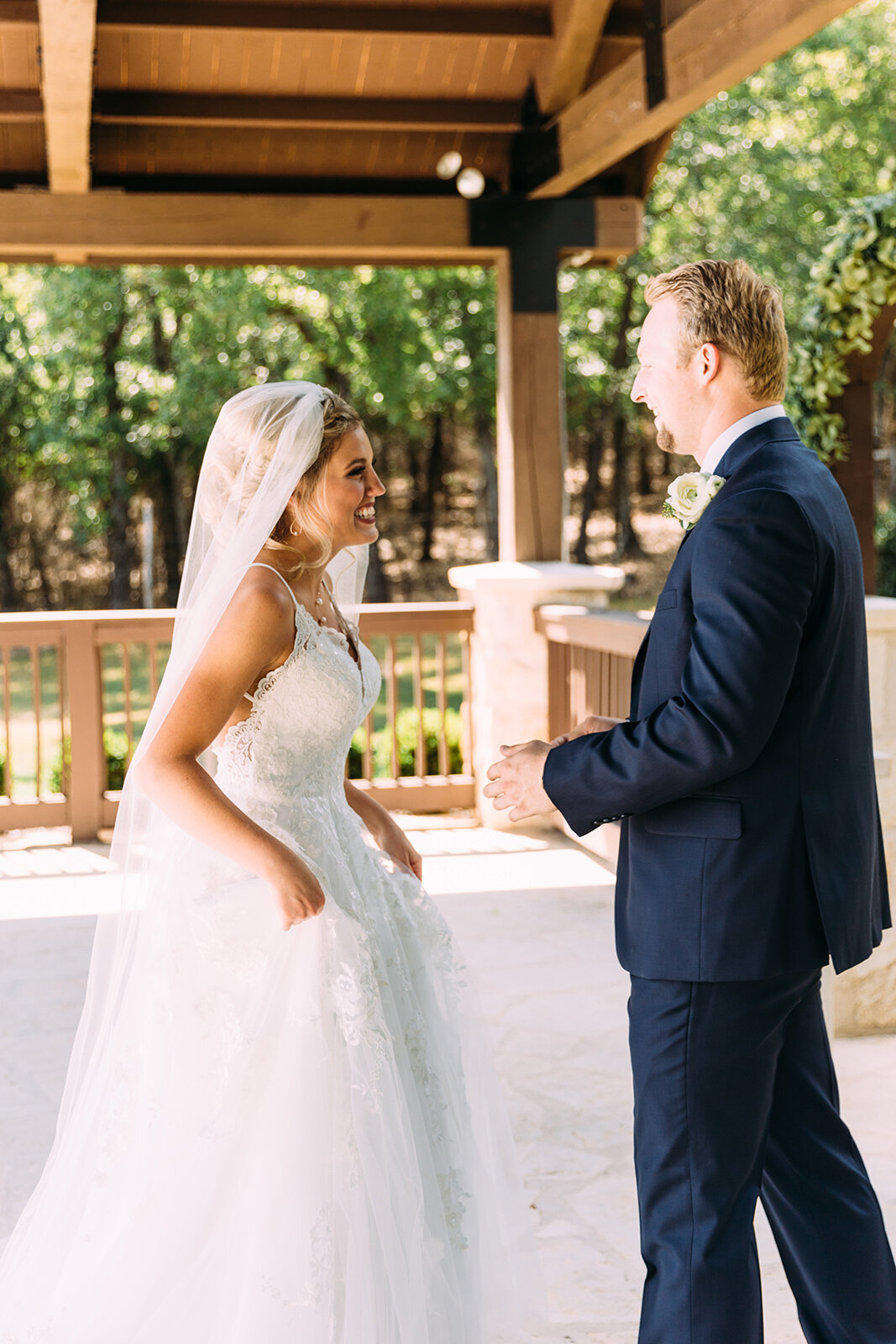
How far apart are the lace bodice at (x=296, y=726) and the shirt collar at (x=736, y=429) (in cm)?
75

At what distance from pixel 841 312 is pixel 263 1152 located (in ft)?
8.81

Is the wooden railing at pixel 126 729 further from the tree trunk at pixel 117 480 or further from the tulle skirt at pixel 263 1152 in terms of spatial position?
the tree trunk at pixel 117 480

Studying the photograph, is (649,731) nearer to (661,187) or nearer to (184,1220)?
(184,1220)

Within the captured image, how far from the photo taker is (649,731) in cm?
175

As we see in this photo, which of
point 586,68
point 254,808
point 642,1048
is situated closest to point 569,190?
point 586,68

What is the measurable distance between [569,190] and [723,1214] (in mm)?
5304

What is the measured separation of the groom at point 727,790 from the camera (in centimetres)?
169

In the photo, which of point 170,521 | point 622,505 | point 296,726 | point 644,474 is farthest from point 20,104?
point 644,474

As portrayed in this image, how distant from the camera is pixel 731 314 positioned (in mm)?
1761

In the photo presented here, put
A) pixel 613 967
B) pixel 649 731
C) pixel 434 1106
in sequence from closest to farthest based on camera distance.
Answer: pixel 649 731 < pixel 434 1106 < pixel 613 967

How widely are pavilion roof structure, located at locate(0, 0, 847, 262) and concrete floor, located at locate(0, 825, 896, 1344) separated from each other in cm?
296

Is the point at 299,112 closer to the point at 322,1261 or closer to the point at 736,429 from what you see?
the point at 736,429

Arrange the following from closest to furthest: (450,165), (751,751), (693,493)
A: (751,751) < (693,493) < (450,165)

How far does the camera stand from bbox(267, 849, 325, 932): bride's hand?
6.44 ft
